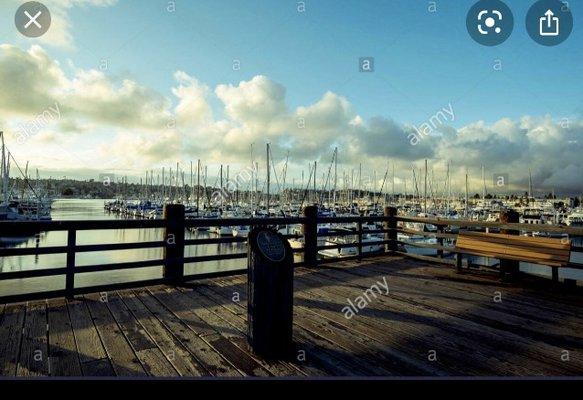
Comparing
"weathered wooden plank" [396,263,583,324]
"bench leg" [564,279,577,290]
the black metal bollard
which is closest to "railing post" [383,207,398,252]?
"weathered wooden plank" [396,263,583,324]

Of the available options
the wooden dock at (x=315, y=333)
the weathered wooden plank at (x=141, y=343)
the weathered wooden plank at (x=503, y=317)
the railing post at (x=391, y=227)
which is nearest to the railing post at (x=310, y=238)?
the wooden dock at (x=315, y=333)

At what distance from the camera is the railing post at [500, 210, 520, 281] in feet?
25.3

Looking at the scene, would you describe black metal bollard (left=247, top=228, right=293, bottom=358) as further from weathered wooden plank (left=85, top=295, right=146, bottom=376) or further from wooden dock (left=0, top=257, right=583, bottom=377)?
weathered wooden plank (left=85, top=295, right=146, bottom=376)

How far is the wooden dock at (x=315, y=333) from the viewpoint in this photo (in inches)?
138

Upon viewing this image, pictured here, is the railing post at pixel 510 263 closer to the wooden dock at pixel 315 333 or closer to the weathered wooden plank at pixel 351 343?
the wooden dock at pixel 315 333

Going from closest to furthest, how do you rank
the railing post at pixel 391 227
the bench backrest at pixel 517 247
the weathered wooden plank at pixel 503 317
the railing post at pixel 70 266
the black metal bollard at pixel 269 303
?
the black metal bollard at pixel 269 303
the weathered wooden plank at pixel 503 317
the railing post at pixel 70 266
the bench backrest at pixel 517 247
the railing post at pixel 391 227

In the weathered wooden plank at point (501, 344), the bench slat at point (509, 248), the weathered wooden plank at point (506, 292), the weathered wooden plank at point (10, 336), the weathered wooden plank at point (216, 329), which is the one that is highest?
the bench slat at point (509, 248)

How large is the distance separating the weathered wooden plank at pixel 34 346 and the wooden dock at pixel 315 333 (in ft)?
0.04

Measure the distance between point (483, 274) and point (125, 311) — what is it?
25.8 feet

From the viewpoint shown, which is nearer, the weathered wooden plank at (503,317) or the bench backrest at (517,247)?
the weathered wooden plank at (503,317)

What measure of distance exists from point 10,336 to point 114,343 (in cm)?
134

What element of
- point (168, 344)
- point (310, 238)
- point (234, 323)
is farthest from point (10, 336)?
point (310, 238)

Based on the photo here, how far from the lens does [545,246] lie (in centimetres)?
683
